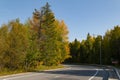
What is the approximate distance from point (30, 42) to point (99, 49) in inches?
2427

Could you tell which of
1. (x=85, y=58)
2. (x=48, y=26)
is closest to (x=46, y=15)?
(x=48, y=26)

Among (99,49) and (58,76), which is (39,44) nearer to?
(58,76)

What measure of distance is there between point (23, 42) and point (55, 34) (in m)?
22.9

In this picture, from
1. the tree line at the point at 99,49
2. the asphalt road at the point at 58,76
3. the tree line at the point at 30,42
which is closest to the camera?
the asphalt road at the point at 58,76

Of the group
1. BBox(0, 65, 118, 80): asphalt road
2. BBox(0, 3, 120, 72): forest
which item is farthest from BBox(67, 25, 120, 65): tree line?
BBox(0, 65, 118, 80): asphalt road

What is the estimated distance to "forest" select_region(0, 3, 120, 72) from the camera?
158ft

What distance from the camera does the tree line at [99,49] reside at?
93281 mm

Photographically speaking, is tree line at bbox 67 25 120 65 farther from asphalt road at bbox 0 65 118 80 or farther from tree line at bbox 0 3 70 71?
asphalt road at bbox 0 65 118 80

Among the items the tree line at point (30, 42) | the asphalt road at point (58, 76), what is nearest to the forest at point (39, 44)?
the tree line at point (30, 42)

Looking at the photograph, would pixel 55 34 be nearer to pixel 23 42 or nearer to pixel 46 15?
pixel 46 15

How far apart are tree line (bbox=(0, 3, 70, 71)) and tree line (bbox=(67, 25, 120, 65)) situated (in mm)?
18962

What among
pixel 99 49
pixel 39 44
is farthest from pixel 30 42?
pixel 99 49

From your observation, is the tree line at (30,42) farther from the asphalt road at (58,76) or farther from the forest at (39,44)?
the asphalt road at (58,76)

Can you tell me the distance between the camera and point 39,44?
63.1m
